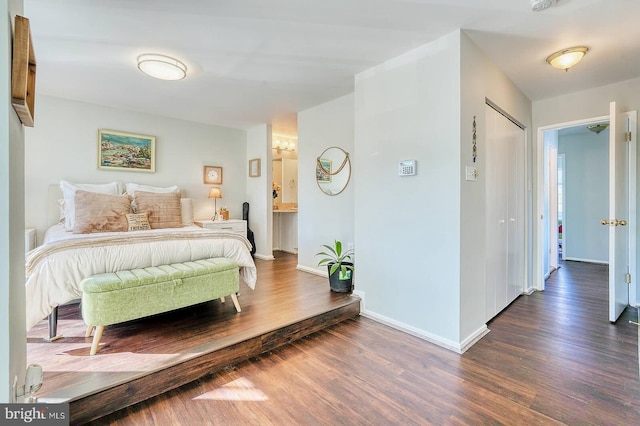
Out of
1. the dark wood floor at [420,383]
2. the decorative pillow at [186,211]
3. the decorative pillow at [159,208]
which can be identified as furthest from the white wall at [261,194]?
the dark wood floor at [420,383]

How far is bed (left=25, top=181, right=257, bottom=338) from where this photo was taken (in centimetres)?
200

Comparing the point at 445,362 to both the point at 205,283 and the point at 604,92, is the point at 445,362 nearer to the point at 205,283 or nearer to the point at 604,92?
the point at 205,283

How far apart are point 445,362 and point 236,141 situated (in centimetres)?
478

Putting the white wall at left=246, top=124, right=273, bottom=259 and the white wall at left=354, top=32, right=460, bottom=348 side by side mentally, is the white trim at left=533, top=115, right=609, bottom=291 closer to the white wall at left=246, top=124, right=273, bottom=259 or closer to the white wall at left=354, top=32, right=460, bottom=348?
the white wall at left=354, top=32, right=460, bottom=348

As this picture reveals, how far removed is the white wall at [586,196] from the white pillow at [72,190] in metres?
7.71

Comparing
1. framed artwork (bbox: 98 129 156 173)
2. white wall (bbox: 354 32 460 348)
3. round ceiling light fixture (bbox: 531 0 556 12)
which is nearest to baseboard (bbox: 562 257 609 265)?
white wall (bbox: 354 32 460 348)

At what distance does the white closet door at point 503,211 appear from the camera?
108 inches

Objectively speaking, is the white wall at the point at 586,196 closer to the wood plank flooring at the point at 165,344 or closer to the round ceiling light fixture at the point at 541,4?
the round ceiling light fixture at the point at 541,4

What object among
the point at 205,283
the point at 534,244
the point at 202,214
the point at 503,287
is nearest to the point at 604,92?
the point at 534,244

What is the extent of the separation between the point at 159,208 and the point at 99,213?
2.12ft

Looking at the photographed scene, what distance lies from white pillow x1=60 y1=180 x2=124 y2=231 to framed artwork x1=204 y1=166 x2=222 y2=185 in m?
1.29

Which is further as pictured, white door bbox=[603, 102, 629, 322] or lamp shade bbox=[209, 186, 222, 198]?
lamp shade bbox=[209, 186, 222, 198]

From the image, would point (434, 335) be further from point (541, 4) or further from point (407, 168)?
point (541, 4)

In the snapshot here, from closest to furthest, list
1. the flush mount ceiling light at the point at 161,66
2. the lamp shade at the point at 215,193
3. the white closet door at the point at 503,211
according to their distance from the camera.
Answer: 1. the flush mount ceiling light at the point at 161,66
2. the white closet door at the point at 503,211
3. the lamp shade at the point at 215,193
